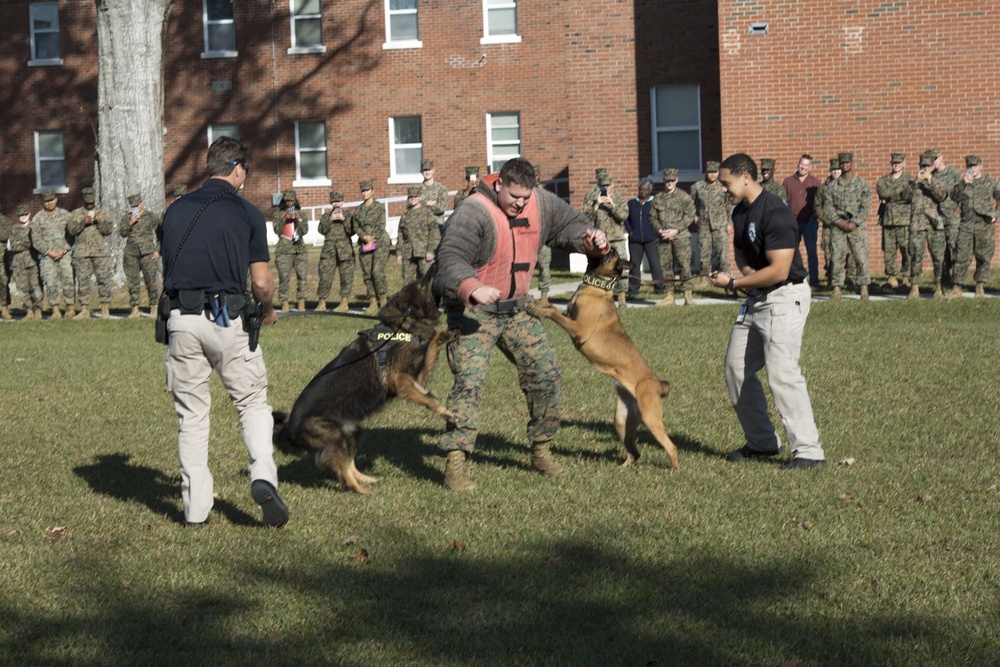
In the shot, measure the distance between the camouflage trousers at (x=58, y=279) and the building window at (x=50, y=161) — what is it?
12.1m

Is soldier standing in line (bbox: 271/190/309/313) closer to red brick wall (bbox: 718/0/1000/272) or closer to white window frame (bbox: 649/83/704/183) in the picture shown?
red brick wall (bbox: 718/0/1000/272)

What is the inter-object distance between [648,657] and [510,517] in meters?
2.24

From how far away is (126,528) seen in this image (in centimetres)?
700

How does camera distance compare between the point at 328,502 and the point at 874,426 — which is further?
the point at 874,426

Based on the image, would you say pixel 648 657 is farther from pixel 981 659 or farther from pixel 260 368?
pixel 260 368

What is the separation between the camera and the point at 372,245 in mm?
19703

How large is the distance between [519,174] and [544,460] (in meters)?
2.02

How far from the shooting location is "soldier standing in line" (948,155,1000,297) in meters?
18.4

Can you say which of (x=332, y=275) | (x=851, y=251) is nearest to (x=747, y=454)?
(x=851, y=251)

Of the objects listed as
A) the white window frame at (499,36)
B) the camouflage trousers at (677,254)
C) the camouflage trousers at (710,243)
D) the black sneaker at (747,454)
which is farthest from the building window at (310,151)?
the black sneaker at (747,454)

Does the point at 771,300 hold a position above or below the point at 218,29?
below

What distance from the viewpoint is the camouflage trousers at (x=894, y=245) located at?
19.1 m

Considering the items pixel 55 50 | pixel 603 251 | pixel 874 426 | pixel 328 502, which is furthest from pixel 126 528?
pixel 55 50

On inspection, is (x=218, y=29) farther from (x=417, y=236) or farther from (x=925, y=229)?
(x=925, y=229)
